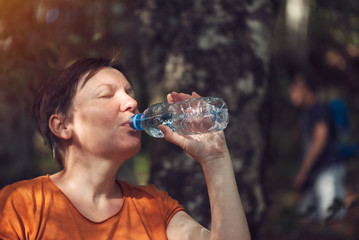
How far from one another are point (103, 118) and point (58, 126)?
29 cm

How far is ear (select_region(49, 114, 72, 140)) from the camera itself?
94.6 inches

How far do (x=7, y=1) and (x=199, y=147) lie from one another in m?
2.07

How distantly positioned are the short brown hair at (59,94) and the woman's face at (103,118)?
A: 0.12 feet

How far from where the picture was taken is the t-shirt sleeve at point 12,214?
197 centimetres

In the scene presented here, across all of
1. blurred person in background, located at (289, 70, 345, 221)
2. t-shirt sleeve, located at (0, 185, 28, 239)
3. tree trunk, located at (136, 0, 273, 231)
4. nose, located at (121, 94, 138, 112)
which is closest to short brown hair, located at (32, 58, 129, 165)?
nose, located at (121, 94, 138, 112)

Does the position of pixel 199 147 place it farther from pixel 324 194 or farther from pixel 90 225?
pixel 324 194

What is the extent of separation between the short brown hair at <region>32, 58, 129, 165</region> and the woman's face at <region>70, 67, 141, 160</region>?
4 cm

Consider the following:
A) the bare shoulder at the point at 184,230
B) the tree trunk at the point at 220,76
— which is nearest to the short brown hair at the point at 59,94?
the bare shoulder at the point at 184,230

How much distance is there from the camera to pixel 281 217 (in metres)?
4.29

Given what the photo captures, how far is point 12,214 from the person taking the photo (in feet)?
6.59

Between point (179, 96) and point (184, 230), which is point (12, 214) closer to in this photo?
point (184, 230)

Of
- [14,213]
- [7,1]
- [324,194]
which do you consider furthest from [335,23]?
[14,213]

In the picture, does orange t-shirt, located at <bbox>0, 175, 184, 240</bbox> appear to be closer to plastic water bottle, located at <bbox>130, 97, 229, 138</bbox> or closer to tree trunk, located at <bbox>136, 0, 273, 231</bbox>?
plastic water bottle, located at <bbox>130, 97, 229, 138</bbox>

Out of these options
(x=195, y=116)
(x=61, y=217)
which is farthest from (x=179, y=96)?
(x=61, y=217)
